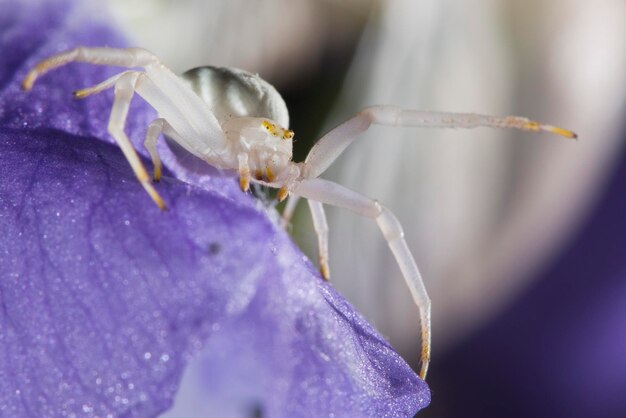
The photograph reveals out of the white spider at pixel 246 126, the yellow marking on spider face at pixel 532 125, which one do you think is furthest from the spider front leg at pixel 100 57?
the yellow marking on spider face at pixel 532 125

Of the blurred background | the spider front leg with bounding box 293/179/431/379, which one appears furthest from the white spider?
the blurred background

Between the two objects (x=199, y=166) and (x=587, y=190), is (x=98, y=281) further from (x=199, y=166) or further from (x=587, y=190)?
(x=587, y=190)

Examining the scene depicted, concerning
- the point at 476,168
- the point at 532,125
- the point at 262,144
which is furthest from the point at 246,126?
the point at 476,168

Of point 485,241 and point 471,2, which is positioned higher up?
point 471,2

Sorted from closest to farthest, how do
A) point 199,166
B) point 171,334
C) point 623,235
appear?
1. point 171,334
2. point 199,166
3. point 623,235

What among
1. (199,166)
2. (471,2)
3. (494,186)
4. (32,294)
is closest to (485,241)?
(494,186)

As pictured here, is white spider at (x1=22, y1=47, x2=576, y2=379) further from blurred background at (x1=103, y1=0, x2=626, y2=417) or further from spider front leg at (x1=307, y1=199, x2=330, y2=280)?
blurred background at (x1=103, y1=0, x2=626, y2=417)

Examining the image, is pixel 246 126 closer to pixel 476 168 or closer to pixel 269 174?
pixel 269 174

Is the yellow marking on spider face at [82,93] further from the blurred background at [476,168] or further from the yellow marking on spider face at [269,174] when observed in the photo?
the blurred background at [476,168]
